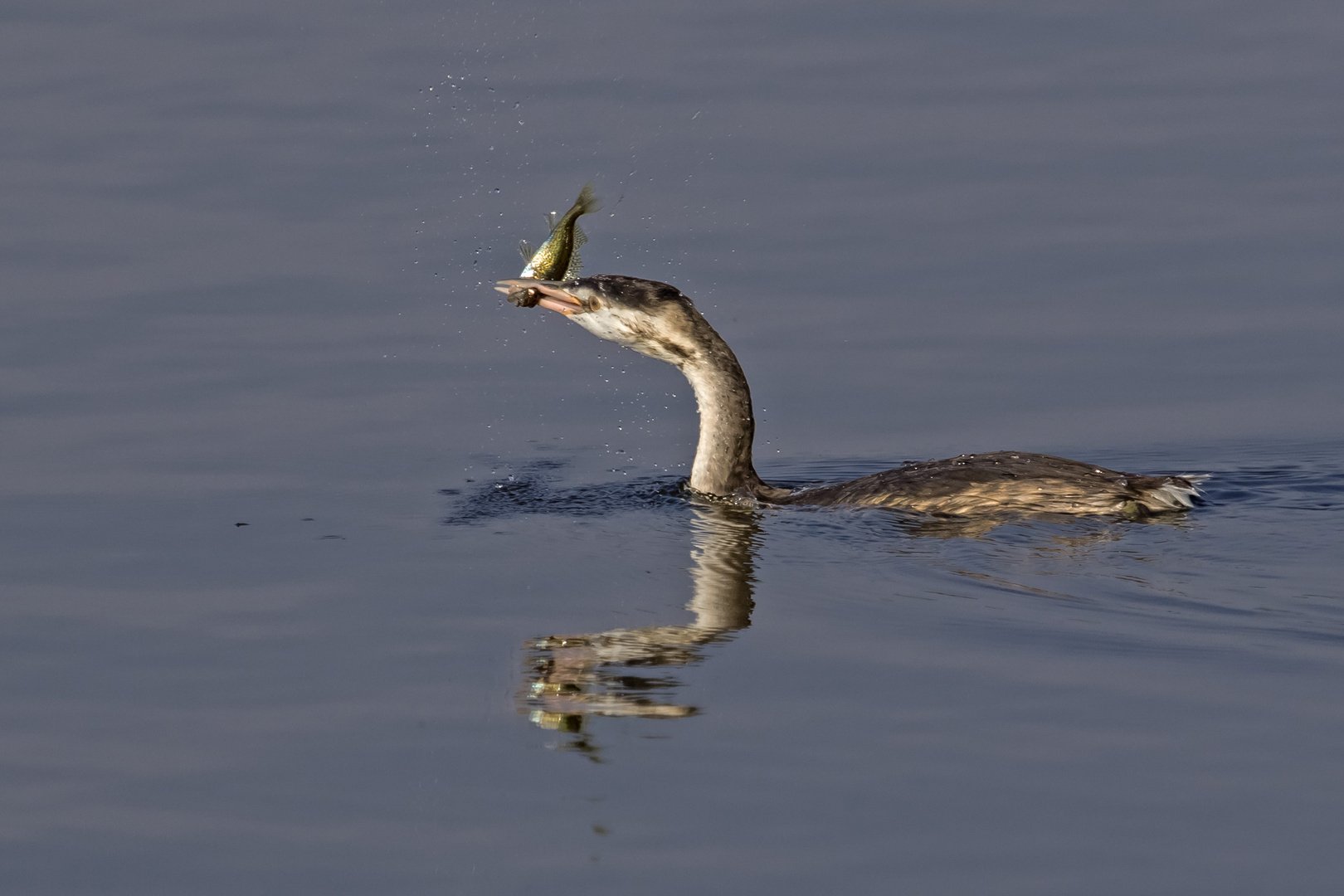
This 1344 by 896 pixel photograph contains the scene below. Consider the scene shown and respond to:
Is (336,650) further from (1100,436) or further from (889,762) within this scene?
(1100,436)

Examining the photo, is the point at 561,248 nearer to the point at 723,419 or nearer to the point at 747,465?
the point at 723,419

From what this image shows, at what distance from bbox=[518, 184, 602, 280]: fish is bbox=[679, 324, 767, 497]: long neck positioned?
0.90 meters

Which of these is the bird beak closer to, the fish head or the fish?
the fish head

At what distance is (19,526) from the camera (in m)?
9.52

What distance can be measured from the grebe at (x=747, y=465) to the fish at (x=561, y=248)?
0.22 meters

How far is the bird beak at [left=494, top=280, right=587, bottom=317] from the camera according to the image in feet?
32.4

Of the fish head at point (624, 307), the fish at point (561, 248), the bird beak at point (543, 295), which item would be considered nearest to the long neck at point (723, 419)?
the fish head at point (624, 307)

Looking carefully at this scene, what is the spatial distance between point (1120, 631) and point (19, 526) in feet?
19.0

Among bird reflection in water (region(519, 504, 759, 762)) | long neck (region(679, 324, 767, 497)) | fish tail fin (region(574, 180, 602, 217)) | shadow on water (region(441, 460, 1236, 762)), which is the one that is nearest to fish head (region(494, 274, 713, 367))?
long neck (region(679, 324, 767, 497))

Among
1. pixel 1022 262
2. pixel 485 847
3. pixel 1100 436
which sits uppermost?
pixel 1022 262

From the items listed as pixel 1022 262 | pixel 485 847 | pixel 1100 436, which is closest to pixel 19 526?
pixel 485 847

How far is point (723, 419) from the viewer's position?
10.5m

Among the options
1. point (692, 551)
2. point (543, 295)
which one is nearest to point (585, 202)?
point (543, 295)

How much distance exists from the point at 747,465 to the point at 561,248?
1.67m
